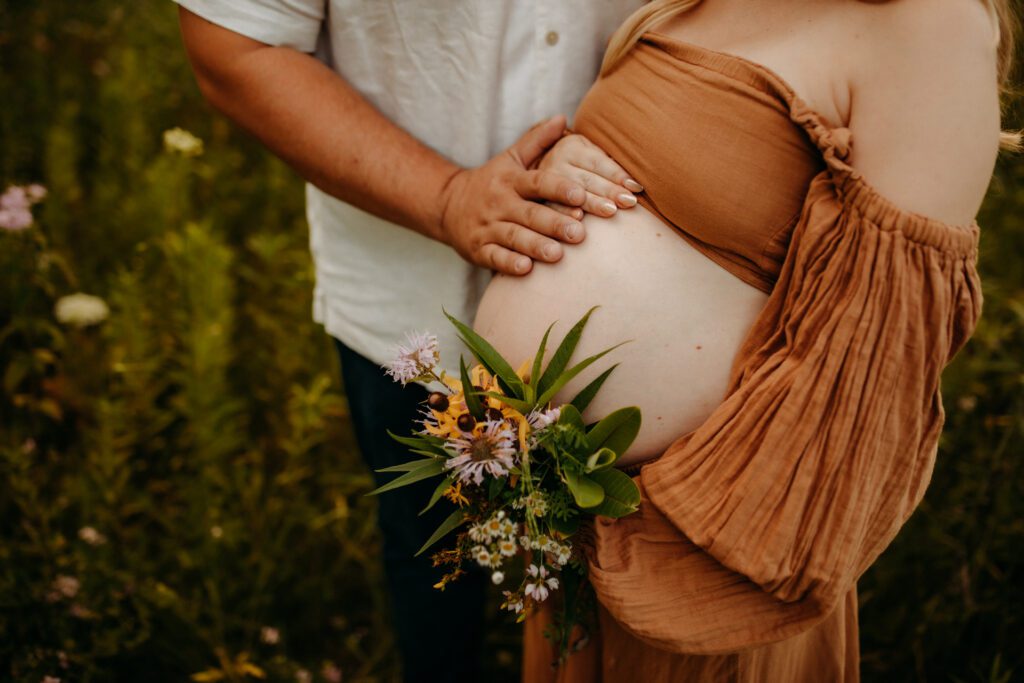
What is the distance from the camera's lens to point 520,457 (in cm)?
106

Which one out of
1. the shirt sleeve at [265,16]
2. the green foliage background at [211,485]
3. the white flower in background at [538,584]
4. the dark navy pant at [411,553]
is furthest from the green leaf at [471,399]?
the green foliage background at [211,485]

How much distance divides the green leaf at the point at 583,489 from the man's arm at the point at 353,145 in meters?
0.43

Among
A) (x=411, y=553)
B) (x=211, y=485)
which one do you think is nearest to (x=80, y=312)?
(x=211, y=485)

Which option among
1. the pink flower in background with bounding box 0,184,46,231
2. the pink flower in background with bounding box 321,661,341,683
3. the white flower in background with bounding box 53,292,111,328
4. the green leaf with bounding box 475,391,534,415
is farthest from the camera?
the white flower in background with bounding box 53,292,111,328

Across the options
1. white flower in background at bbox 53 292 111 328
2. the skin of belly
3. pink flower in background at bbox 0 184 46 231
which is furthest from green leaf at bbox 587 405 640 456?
white flower in background at bbox 53 292 111 328

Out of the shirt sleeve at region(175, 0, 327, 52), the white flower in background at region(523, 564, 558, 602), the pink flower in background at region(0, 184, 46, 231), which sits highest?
the shirt sleeve at region(175, 0, 327, 52)

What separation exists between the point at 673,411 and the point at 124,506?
5.13 ft

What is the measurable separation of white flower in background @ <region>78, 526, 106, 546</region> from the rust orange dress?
1.34 metres

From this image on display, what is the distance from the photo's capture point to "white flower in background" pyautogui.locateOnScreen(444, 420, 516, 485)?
1015mm

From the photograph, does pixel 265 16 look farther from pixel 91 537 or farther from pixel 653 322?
pixel 91 537

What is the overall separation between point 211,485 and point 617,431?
4.81ft

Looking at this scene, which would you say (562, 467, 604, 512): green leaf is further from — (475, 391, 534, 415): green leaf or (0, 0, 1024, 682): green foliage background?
(0, 0, 1024, 682): green foliage background

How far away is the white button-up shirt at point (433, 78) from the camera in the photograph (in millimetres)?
1392

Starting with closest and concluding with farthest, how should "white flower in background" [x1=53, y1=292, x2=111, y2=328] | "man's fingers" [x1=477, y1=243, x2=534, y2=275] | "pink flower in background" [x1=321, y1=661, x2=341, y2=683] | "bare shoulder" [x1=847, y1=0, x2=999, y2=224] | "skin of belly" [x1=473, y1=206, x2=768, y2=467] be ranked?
"bare shoulder" [x1=847, y1=0, x2=999, y2=224] < "skin of belly" [x1=473, y1=206, x2=768, y2=467] < "man's fingers" [x1=477, y1=243, x2=534, y2=275] < "pink flower in background" [x1=321, y1=661, x2=341, y2=683] < "white flower in background" [x1=53, y1=292, x2=111, y2=328]
